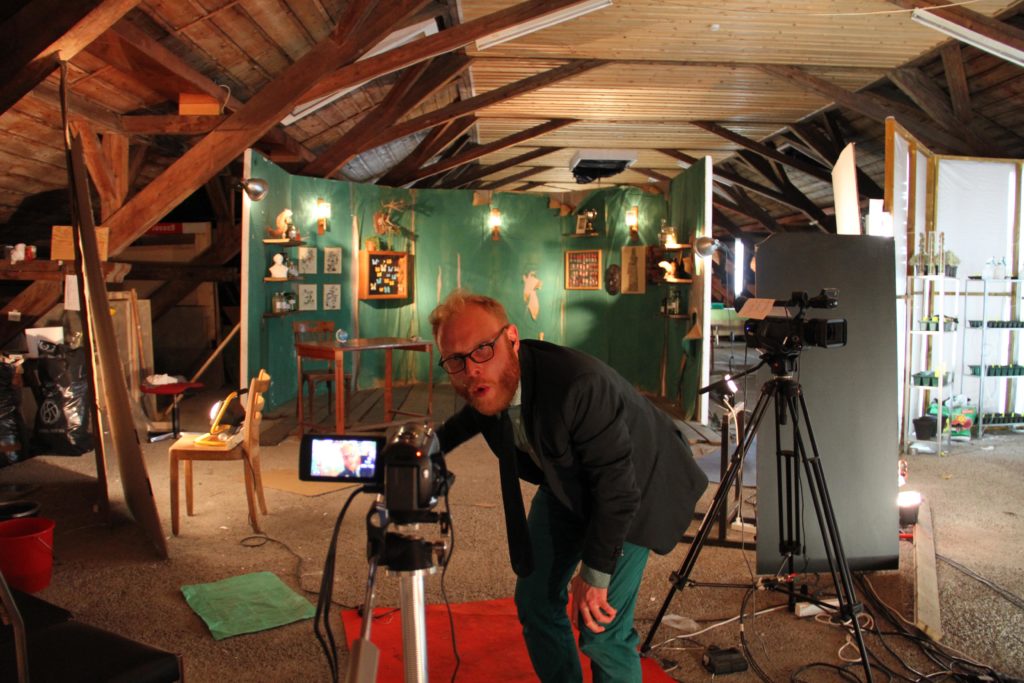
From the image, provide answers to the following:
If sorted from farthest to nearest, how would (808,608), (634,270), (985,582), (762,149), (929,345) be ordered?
(762,149), (634,270), (929,345), (985,582), (808,608)

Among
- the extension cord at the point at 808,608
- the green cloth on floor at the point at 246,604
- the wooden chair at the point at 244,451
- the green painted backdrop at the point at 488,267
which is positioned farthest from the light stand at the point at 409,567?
the green painted backdrop at the point at 488,267

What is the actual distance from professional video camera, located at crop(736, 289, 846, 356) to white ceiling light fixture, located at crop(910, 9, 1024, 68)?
11.4 feet

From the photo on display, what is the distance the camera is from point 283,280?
6.97m

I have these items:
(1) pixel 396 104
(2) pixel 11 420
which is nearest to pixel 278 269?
(1) pixel 396 104

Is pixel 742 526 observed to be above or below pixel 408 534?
below

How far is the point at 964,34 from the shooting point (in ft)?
16.2

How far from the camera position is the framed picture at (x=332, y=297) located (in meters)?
8.00

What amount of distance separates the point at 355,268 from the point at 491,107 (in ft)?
8.15

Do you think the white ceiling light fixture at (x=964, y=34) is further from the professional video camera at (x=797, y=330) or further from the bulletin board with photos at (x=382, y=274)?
the bulletin board with photos at (x=382, y=274)

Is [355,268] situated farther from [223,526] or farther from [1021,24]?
[1021,24]

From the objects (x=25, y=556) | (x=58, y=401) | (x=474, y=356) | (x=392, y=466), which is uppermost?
(x=474, y=356)

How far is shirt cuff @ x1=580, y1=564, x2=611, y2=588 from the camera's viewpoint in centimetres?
163

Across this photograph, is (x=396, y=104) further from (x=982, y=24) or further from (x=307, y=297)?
(x=982, y=24)

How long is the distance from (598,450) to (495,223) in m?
7.62
